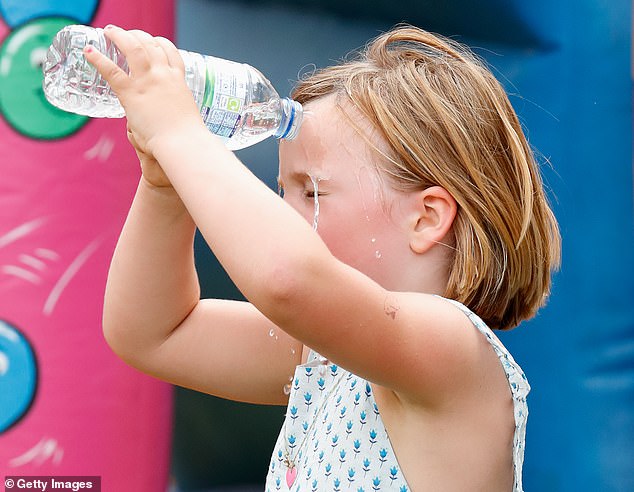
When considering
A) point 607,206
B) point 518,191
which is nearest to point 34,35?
point 518,191

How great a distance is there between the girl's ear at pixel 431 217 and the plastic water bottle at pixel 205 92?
0.61 feet

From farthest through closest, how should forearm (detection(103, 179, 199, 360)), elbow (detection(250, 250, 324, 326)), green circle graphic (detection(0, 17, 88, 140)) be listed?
green circle graphic (detection(0, 17, 88, 140)) → forearm (detection(103, 179, 199, 360)) → elbow (detection(250, 250, 324, 326))

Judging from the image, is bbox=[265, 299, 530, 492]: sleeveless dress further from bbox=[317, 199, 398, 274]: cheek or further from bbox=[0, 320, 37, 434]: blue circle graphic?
bbox=[0, 320, 37, 434]: blue circle graphic

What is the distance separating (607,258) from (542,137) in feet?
0.83

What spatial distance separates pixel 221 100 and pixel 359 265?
0.85 feet

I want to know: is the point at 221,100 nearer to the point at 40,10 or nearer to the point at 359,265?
the point at 359,265

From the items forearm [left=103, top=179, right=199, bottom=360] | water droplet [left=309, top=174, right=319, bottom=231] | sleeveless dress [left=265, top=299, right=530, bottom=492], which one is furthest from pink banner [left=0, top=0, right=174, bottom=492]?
water droplet [left=309, top=174, right=319, bottom=231]

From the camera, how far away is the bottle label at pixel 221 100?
123 centimetres

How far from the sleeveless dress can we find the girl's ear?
91 millimetres

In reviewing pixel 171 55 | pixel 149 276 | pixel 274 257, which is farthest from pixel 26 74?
pixel 274 257

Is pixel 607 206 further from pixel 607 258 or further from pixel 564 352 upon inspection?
pixel 564 352

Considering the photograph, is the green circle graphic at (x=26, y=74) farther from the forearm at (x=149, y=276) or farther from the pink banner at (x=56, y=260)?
the forearm at (x=149, y=276)

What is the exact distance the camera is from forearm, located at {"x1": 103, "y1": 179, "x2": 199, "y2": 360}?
138cm

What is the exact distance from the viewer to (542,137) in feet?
6.24
